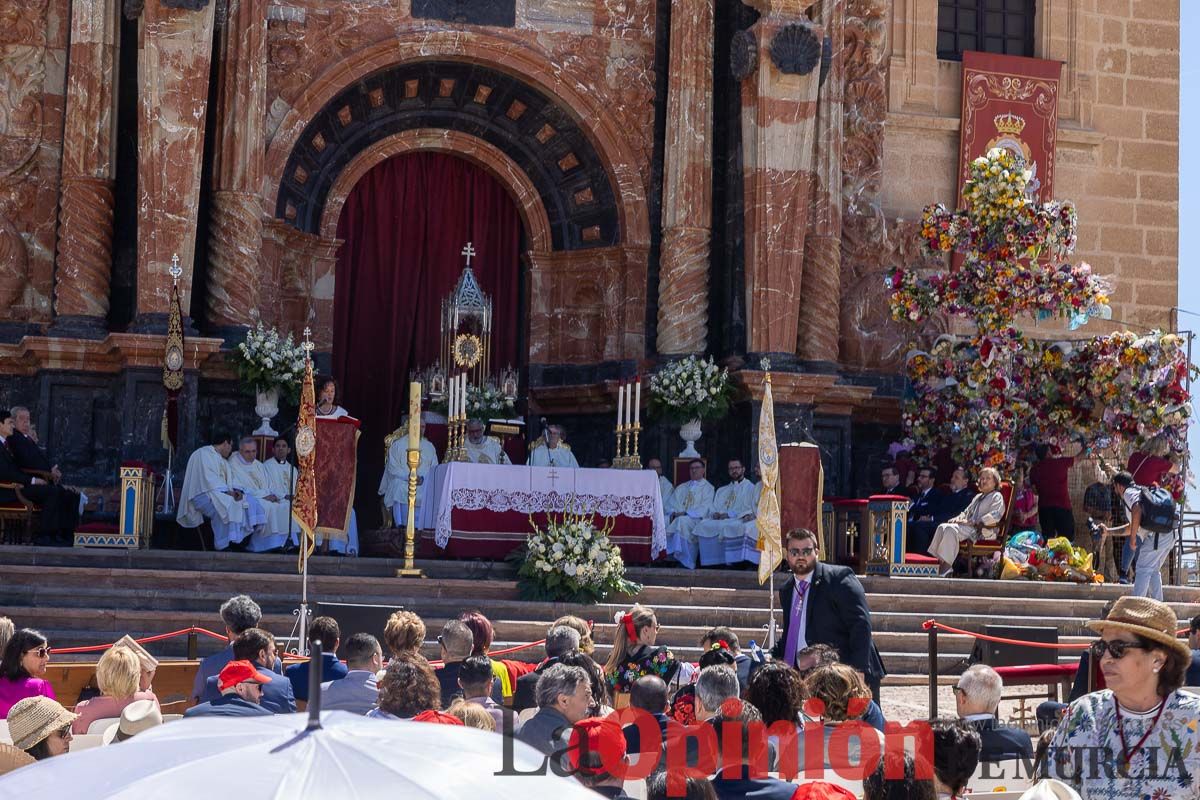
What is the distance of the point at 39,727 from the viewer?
631 centimetres

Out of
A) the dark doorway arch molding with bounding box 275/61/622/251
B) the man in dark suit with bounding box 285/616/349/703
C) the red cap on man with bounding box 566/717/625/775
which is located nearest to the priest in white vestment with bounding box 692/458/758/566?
the dark doorway arch molding with bounding box 275/61/622/251

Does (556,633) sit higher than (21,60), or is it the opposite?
(21,60)

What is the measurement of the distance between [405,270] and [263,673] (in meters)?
13.7

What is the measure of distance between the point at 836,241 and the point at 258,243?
22.0 ft

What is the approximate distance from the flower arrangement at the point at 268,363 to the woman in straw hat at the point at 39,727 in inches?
450

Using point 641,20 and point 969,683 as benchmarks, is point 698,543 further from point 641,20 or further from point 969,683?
point 969,683

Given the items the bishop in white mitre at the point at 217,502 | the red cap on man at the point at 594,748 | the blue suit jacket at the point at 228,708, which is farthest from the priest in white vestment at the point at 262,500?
the red cap on man at the point at 594,748

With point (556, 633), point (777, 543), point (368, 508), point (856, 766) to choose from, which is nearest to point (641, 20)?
point (368, 508)

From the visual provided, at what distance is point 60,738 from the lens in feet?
Answer: 21.0

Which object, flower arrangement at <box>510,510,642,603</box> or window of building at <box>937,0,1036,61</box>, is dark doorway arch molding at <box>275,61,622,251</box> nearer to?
window of building at <box>937,0,1036,61</box>

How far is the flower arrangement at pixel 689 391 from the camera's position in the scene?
62.3 feet

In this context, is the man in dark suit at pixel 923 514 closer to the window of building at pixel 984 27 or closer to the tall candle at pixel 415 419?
the tall candle at pixel 415 419

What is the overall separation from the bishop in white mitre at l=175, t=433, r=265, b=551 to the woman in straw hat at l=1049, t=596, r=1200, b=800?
485 inches

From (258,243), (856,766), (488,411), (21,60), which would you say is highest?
(21,60)
